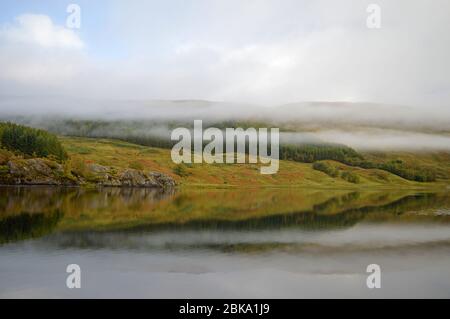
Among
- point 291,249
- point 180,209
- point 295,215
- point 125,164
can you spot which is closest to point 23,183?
point 125,164

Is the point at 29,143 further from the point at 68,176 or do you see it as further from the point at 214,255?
the point at 214,255

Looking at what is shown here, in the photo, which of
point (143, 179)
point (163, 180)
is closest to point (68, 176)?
point (143, 179)

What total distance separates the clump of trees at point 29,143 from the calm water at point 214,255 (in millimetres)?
82875

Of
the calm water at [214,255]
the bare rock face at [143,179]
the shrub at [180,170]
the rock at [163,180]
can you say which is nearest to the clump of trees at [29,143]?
the bare rock face at [143,179]

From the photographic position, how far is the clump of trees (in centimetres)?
13800

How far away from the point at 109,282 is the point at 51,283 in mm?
3365

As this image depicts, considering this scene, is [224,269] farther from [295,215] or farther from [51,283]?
[295,215]

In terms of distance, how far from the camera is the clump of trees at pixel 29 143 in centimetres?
13800

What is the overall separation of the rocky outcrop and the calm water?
6632 centimetres

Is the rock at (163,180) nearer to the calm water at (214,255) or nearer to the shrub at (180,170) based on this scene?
the shrub at (180,170)

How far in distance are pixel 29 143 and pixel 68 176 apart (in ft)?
66.1

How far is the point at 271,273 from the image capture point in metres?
30.3

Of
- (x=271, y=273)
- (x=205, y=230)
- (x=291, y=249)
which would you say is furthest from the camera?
(x=205, y=230)

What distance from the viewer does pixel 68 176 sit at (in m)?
132
